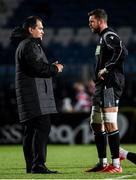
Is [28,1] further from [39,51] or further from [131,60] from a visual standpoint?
[39,51]

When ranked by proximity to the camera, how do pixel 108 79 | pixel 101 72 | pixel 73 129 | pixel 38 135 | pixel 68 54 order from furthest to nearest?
1. pixel 68 54
2. pixel 73 129
3. pixel 108 79
4. pixel 101 72
5. pixel 38 135

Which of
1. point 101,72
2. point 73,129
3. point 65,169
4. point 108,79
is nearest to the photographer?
point 101,72

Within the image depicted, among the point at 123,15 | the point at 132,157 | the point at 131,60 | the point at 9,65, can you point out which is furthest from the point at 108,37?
the point at 123,15

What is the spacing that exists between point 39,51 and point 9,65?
12.6 metres

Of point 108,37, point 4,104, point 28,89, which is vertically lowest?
point 4,104

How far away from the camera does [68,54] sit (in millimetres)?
23453

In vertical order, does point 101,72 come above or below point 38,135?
above

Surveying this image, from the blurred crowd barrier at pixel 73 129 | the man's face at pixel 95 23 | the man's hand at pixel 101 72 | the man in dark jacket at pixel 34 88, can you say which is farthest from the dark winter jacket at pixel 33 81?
the blurred crowd barrier at pixel 73 129

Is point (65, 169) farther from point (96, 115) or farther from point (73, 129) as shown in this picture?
point (73, 129)

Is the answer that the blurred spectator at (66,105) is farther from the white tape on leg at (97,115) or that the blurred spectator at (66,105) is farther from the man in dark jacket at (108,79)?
the man in dark jacket at (108,79)

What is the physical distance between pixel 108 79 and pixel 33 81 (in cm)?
94

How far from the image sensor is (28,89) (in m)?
8.05

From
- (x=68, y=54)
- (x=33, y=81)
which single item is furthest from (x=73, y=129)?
(x=33, y=81)

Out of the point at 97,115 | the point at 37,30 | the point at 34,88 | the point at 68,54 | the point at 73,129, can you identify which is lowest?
the point at 73,129
